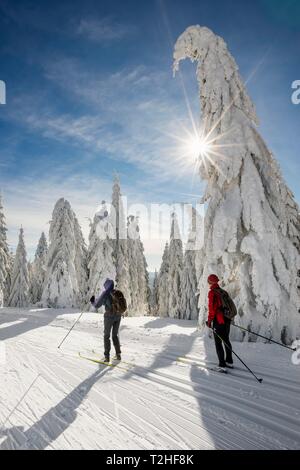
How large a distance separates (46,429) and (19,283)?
37.7m

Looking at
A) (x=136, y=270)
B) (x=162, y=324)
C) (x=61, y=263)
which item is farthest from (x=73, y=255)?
(x=162, y=324)

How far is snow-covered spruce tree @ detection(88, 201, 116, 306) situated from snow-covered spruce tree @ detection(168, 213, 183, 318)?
923 centimetres

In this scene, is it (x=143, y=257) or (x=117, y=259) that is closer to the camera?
(x=117, y=259)

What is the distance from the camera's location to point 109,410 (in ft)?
14.8

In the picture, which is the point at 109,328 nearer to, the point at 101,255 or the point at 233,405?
the point at 233,405

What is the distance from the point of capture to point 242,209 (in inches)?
440

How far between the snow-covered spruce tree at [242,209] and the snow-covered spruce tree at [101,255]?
18282 mm

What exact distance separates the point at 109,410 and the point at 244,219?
27.6 ft

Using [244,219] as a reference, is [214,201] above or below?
above

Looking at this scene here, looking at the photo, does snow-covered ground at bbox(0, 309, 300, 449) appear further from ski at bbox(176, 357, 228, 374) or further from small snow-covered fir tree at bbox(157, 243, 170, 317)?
small snow-covered fir tree at bbox(157, 243, 170, 317)

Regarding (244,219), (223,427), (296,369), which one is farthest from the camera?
(244,219)
